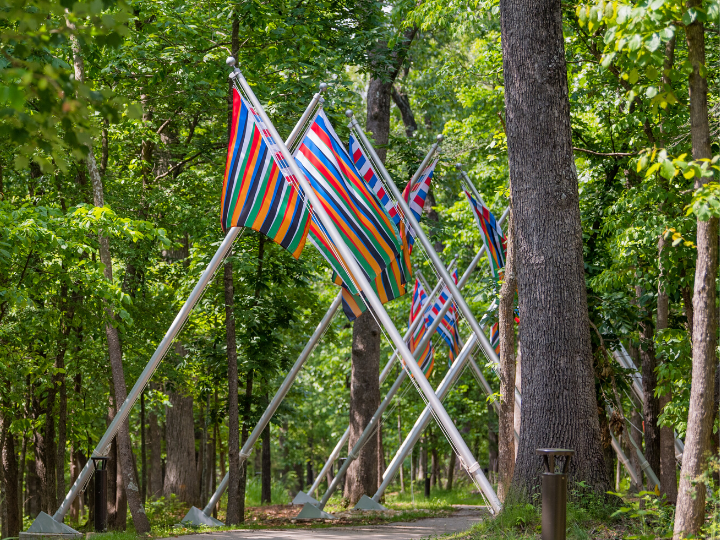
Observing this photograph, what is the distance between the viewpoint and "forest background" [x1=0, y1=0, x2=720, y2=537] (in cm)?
857

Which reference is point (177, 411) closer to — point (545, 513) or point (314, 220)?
point (314, 220)

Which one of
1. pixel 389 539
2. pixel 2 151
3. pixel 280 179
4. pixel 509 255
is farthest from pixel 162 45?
pixel 389 539

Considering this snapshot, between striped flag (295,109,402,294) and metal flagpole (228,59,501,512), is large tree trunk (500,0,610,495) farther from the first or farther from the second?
striped flag (295,109,402,294)

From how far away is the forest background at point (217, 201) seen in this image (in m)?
8.57

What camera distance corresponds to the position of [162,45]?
13.0 m

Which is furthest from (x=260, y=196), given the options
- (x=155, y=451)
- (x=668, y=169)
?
(x=155, y=451)

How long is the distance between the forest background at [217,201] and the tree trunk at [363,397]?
67.7 inches

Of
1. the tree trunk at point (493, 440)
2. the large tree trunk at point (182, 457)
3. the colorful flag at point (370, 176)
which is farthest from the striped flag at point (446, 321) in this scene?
the tree trunk at point (493, 440)

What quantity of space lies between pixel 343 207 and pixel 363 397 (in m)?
7.46

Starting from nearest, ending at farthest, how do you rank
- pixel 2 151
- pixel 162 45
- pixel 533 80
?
pixel 533 80 → pixel 2 151 → pixel 162 45

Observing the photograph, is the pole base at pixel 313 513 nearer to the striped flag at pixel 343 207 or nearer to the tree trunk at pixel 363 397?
the tree trunk at pixel 363 397

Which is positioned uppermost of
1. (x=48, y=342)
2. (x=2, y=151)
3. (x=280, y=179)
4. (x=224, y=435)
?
(x=2, y=151)

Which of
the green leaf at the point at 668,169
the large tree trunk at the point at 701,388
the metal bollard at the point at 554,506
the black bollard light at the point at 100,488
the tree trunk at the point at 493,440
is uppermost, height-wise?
the green leaf at the point at 668,169

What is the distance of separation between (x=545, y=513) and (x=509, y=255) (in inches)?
172
